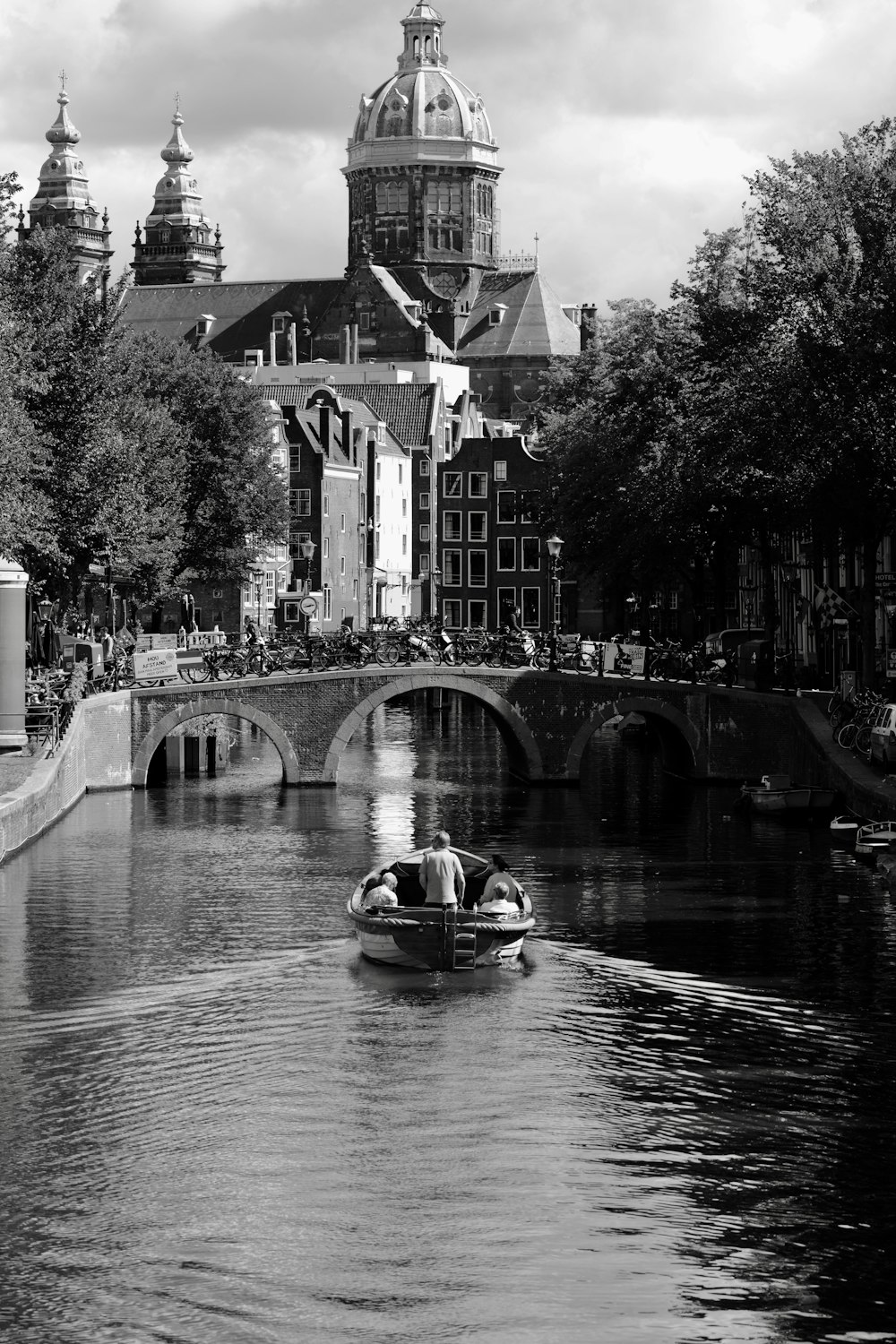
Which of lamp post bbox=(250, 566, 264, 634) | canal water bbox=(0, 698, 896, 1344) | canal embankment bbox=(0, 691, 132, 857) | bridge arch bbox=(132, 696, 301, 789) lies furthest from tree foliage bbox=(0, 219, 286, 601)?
lamp post bbox=(250, 566, 264, 634)

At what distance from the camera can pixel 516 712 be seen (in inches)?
2662

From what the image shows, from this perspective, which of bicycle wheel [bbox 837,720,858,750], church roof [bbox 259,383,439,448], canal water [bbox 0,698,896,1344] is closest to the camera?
canal water [bbox 0,698,896,1344]

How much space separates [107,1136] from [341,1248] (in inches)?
183

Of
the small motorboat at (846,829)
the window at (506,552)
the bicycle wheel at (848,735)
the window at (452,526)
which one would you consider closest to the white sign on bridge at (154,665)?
the bicycle wheel at (848,735)

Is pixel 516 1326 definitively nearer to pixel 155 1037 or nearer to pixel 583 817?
pixel 155 1037

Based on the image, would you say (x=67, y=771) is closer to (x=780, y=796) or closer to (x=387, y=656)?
(x=387, y=656)

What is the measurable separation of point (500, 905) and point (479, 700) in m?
32.1

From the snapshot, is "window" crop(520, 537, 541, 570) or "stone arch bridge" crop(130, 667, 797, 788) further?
"window" crop(520, 537, 541, 570)

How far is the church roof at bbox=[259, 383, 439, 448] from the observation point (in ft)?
478

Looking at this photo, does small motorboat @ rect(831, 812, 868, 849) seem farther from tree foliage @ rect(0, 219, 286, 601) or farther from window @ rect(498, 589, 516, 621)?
window @ rect(498, 589, 516, 621)

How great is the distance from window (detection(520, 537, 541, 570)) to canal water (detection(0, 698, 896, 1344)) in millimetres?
88356

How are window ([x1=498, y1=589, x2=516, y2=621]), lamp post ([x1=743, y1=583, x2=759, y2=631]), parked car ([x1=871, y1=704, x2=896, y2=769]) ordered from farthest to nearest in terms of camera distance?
1. window ([x1=498, y1=589, x2=516, y2=621])
2. lamp post ([x1=743, y1=583, x2=759, y2=631])
3. parked car ([x1=871, y1=704, x2=896, y2=769])

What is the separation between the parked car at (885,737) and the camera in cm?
5295

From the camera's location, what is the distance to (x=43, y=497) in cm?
5819
